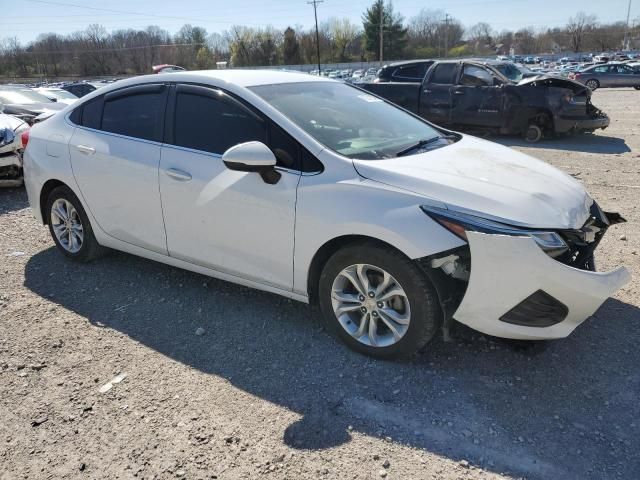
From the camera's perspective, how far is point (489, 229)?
252cm

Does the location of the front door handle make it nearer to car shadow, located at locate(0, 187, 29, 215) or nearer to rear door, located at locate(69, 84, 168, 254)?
rear door, located at locate(69, 84, 168, 254)

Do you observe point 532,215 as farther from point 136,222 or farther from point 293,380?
point 136,222

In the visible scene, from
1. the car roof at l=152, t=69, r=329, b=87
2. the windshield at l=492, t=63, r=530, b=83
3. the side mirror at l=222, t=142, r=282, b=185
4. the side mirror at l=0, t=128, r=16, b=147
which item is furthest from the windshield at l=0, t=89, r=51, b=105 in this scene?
the windshield at l=492, t=63, r=530, b=83

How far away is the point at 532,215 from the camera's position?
261 cm

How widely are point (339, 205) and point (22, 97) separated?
13.0m

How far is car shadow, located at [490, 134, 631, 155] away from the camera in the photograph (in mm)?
9820

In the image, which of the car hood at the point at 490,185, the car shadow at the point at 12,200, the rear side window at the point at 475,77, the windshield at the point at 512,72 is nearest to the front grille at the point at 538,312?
the car hood at the point at 490,185

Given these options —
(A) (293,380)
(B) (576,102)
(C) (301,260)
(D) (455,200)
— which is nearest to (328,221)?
(C) (301,260)

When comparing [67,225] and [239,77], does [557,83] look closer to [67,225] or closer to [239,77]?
[239,77]

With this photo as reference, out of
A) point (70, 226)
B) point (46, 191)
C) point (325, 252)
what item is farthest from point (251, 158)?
point (46, 191)

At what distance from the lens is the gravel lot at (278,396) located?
2314 millimetres

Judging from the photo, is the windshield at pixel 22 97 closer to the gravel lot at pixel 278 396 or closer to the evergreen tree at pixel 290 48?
the gravel lot at pixel 278 396

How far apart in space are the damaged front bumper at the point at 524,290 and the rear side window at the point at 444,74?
9847mm

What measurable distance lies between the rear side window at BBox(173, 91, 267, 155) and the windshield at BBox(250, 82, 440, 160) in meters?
0.20
